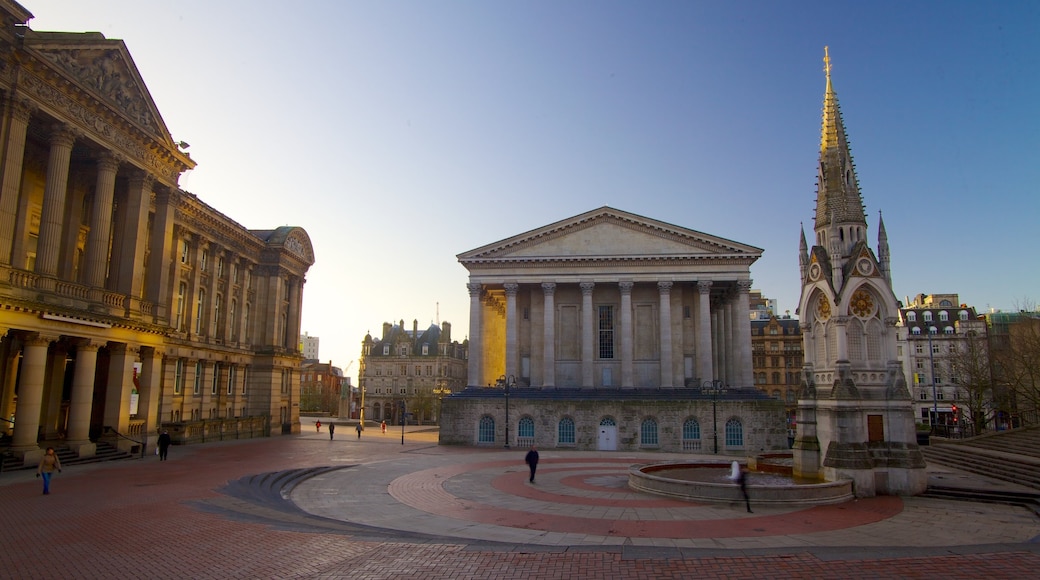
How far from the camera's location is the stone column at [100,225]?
30.6 metres

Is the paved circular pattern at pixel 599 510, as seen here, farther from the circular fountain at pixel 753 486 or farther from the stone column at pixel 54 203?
the stone column at pixel 54 203

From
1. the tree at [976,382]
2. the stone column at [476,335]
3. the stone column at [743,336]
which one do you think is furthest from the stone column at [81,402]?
the tree at [976,382]

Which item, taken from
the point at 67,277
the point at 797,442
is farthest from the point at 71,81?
the point at 797,442

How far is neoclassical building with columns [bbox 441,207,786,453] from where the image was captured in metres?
53.3

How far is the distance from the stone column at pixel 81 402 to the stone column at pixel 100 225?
344cm

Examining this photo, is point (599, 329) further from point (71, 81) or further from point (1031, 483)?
A: point (71, 81)

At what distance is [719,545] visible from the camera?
14133mm

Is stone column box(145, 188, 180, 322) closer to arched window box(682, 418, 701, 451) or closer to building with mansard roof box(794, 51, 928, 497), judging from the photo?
building with mansard roof box(794, 51, 928, 497)

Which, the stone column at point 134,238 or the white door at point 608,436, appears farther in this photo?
the white door at point 608,436

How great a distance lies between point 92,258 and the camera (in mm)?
30609

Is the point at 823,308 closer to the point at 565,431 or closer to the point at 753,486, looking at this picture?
the point at 753,486

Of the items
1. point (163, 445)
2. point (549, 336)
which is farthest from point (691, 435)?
point (163, 445)

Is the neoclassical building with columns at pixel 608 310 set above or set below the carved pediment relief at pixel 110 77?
below

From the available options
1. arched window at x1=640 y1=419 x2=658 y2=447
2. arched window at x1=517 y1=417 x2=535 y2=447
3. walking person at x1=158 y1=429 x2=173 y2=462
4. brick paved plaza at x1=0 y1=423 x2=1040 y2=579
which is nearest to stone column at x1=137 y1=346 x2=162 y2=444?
walking person at x1=158 y1=429 x2=173 y2=462
